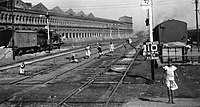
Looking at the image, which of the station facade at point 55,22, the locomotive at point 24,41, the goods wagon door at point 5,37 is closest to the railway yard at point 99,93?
the station facade at point 55,22

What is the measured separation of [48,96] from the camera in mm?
10625

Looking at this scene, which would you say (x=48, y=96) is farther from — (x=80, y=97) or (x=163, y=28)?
(x=163, y=28)

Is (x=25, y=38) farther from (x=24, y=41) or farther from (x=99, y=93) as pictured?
(x=99, y=93)

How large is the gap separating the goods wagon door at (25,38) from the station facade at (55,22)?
13.2 feet

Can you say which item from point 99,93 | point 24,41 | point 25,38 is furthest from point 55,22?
point 99,93

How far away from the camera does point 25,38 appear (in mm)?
35750

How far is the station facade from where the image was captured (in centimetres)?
5789

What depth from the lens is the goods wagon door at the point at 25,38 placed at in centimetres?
3419

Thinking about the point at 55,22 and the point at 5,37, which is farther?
the point at 55,22

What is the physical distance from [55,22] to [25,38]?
45443mm

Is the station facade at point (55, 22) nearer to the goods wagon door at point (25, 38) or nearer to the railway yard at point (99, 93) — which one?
the goods wagon door at point (25, 38)

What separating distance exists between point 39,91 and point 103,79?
4.18m

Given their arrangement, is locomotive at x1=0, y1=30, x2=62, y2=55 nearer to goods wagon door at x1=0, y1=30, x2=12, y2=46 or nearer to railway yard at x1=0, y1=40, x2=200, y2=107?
goods wagon door at x1=0, y1=30, x2=12, y2=46

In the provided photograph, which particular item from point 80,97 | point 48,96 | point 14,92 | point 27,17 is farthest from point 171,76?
point 27,17
